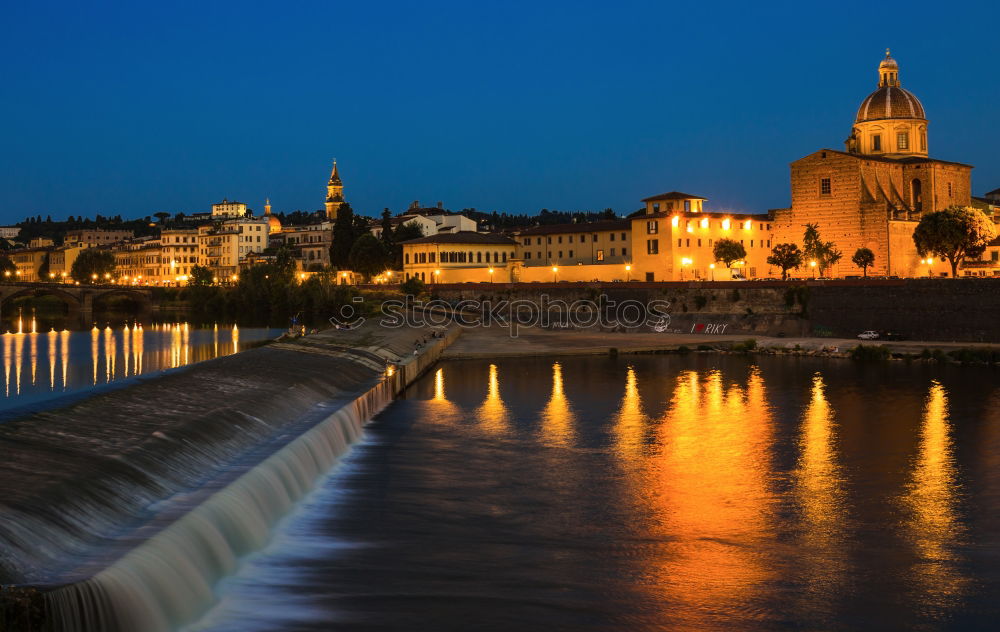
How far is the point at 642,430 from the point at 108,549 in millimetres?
17061

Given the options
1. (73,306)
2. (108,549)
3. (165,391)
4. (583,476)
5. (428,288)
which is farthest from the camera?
(73,306)

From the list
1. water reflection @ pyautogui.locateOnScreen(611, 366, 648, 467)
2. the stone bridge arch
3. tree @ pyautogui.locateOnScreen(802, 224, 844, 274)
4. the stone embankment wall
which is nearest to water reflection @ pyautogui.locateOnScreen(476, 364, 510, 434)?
water reflection @ pyautogui.locateOnScreen(611, 366, 648, 467)

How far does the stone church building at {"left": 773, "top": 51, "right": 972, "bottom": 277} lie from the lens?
76.0 metres

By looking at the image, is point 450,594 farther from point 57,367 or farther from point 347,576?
point 57,367

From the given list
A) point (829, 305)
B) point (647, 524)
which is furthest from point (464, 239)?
point (647, 524)

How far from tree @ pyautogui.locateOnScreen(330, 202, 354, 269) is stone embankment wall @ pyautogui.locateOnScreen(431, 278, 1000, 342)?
33756 mm

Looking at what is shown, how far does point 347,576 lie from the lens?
1451 cm

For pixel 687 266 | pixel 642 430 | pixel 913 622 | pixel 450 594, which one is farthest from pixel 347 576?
pixel 687 266

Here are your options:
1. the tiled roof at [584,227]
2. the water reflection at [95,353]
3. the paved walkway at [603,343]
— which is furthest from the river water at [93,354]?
the tiled roof at [584,227]

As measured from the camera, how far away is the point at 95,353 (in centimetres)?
5138

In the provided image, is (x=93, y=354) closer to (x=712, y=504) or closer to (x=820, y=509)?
(x=712, y=504)

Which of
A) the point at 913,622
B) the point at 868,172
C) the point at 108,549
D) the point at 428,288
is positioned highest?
the point at 868,172

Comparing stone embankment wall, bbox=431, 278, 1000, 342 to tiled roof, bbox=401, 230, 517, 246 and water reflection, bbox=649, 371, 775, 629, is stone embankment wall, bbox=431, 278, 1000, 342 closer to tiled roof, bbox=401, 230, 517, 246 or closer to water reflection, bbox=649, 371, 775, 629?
tiled roof, bbox=401, 230, 517, 246

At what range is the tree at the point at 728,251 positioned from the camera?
76250mm
